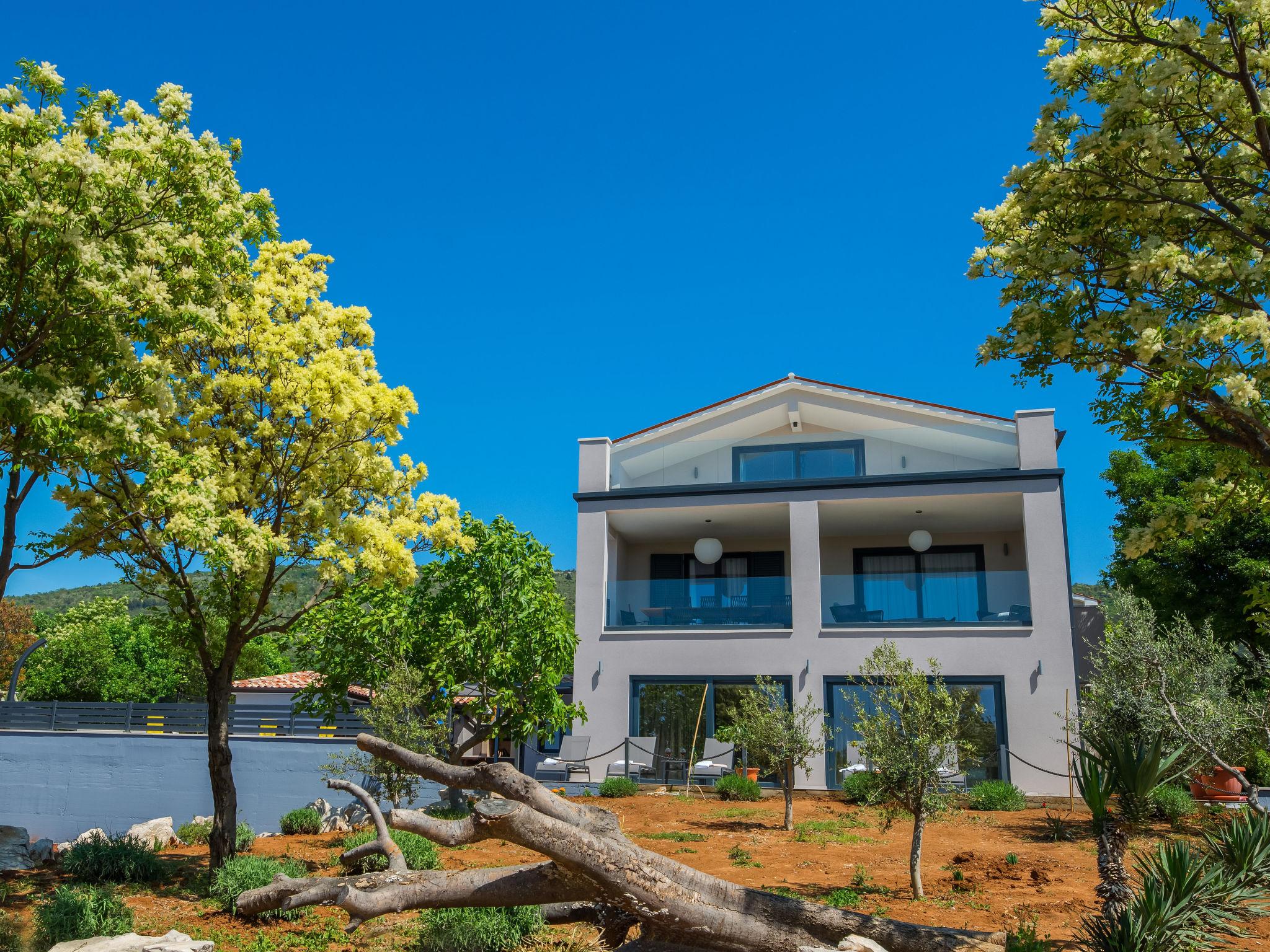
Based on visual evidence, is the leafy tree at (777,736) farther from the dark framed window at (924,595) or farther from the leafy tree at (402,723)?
the dark framed window at (924,595)

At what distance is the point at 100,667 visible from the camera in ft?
103

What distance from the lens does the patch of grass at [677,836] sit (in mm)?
12547

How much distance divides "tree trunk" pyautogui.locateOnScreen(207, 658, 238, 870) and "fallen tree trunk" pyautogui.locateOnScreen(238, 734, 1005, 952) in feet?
15.9

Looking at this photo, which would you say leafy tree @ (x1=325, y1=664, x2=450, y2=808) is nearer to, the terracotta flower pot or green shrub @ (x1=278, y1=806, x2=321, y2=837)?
green shrub @ (x1=278, y1=806, x2=321, y2=837)

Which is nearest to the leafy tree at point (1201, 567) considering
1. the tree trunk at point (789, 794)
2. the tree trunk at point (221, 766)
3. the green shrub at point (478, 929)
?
the tree trunk at point (789, 794)

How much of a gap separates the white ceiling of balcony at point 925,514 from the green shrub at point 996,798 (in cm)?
623

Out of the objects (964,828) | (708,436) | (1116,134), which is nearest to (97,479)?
(1116,134)

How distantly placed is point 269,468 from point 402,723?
449 cm

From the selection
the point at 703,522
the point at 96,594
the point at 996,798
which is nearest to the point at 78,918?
the point at 996,798

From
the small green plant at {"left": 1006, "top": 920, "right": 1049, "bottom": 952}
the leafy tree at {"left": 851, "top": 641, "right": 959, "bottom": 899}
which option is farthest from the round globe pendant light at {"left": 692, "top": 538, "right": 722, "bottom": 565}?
the small green plant at {"left": 1006, "top": 920, "right": 1049, "bottom": 952}

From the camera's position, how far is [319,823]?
597 inches

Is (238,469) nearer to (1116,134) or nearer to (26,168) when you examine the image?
(26,168)

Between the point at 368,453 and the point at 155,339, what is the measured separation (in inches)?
133

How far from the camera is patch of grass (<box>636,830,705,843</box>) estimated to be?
1255 cm
